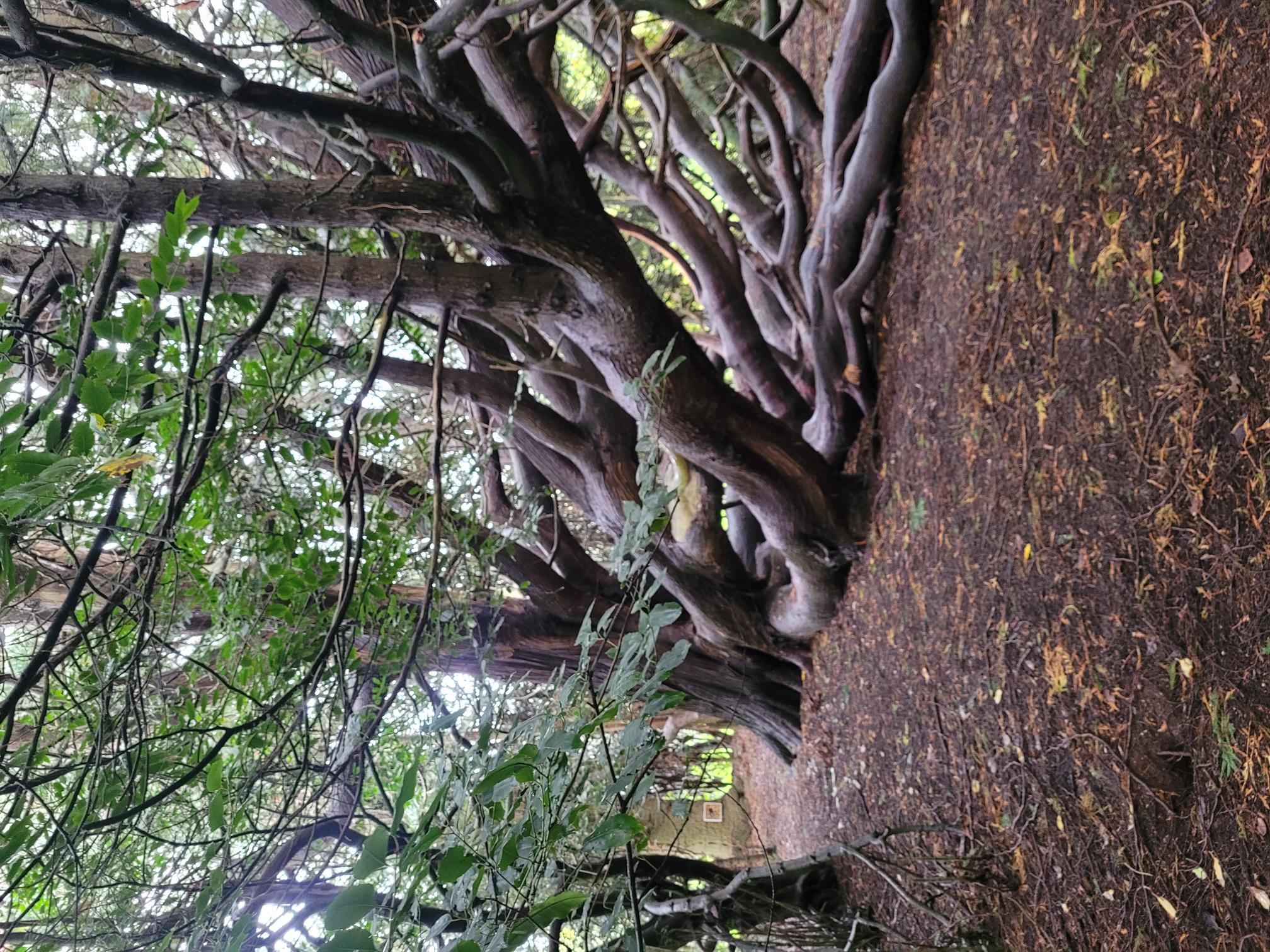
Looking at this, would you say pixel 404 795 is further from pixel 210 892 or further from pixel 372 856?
pixel 210 892

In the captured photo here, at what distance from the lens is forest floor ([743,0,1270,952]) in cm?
154

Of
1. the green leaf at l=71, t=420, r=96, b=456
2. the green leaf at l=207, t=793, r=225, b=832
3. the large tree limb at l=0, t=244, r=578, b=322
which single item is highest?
the large tree limb at l=0, t=244, r=578, b=322

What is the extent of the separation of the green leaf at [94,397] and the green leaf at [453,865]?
2.16 feet

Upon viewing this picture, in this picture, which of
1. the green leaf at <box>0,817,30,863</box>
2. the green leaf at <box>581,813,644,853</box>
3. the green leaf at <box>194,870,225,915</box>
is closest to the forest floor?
the green leaf at <box>581,813,644,853</box>

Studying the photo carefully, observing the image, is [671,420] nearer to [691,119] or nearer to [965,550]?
[965,550]

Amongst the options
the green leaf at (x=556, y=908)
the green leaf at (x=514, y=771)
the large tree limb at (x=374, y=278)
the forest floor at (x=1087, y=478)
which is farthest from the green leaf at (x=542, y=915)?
the large tree limb at (x=374, y=278)

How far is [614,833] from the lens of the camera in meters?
0.88

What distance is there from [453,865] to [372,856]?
0.28 feet

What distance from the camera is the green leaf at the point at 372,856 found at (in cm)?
78

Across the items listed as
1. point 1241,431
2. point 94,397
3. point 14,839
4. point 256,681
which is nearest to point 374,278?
point 256,681

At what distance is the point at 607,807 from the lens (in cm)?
100

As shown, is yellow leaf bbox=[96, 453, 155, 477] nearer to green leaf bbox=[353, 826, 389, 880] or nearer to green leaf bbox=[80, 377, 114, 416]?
green leaf bbox=[80, 377, 114, 416]

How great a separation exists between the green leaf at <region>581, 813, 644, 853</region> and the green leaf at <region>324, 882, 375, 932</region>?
0.23 m

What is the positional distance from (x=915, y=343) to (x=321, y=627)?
214cm
